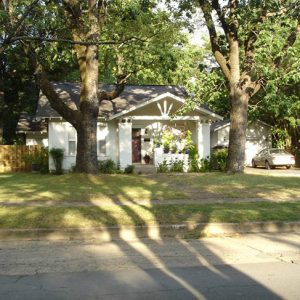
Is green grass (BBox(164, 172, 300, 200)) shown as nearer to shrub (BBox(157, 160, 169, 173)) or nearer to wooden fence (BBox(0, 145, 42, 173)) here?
shrub (BBox(157, 160, 169, 173))

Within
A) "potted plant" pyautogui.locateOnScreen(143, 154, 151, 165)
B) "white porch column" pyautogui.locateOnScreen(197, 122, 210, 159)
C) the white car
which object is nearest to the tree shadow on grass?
"white porch column" pyautogui.locateOnScreen(197, 122, 210, 159)

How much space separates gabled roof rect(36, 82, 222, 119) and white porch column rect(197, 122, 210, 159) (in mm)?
1044

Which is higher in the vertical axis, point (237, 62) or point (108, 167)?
point (237, 62)

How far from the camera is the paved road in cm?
616

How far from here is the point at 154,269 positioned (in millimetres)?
7465

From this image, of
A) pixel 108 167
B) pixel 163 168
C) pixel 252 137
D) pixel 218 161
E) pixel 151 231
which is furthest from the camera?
pixel 252 137

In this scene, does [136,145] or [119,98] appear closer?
[136,145]

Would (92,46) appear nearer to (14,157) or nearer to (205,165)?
(205,165)

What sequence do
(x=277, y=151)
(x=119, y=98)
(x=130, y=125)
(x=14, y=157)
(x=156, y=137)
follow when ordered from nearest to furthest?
(x=130, y=125) → (x=156, y=137) → (x=119, y=98) → (x=14, y=157) → (x=277, y=151)

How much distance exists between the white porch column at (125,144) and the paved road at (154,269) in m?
18.1

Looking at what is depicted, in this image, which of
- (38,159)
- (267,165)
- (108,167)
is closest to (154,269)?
(108,167)

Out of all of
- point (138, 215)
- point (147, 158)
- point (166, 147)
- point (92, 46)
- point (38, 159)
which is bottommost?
point (138, 215)

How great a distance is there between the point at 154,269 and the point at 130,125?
21.1 m

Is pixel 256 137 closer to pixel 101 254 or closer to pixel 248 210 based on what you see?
pixel 248 210
